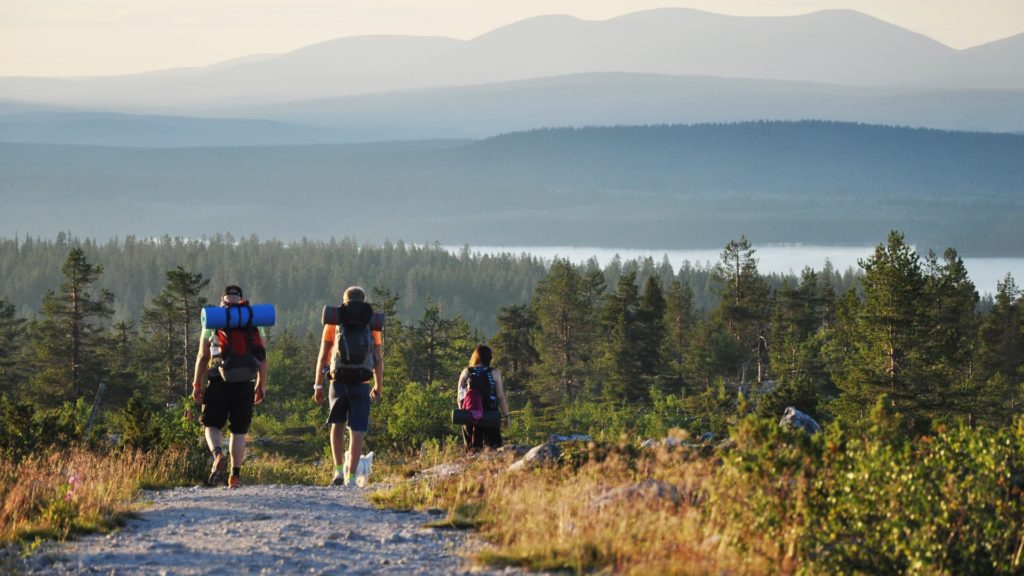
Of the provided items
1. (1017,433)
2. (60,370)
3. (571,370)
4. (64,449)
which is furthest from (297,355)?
(1017,433)

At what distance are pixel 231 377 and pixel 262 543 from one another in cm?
442

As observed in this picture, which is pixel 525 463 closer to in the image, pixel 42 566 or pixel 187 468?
pixel 187 468

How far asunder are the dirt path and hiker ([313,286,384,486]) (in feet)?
6.15

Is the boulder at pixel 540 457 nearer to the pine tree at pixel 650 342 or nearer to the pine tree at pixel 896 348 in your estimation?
the pine tree at pixel 896 348

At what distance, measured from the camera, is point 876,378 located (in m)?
53.3

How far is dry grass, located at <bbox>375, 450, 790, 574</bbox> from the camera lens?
9.79 metres

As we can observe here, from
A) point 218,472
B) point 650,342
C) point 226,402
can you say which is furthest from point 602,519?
point 650,342

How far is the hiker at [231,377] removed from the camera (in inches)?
587

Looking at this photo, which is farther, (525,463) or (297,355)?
(297,355)

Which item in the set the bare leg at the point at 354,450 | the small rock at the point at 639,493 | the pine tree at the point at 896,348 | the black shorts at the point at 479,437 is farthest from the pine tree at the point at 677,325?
the small rock at the point at 639,493

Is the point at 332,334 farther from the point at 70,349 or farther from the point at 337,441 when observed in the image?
the point at 70,349

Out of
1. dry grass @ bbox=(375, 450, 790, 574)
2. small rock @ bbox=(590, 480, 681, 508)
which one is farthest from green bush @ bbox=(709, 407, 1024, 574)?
small rock @ bbox=(590, 480, 681, 508)

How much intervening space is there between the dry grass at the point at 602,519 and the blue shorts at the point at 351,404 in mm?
1759

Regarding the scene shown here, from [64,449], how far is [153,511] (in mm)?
6036
